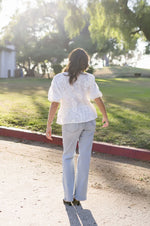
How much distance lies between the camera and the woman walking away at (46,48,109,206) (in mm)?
3285

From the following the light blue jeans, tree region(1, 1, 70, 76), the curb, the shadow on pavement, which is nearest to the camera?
the shadow on pavement

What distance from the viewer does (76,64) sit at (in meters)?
3.28

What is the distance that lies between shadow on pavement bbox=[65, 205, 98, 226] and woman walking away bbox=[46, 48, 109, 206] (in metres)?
0.12

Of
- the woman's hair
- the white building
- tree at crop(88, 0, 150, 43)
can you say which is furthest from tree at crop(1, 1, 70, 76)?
the woman's hair

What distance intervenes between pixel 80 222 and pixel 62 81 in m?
1.47

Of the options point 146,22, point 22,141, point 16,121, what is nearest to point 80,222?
point 22,141

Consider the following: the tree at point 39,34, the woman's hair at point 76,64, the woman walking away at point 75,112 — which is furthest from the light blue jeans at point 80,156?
the tree at point 39,34

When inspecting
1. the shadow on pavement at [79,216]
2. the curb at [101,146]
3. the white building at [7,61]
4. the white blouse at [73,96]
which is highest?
the white building at [7,61]

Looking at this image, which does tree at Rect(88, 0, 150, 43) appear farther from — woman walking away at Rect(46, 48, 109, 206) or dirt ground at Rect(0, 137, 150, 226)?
woman walking away at Rect(46, 48, 109, 206)

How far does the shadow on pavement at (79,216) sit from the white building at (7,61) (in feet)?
115

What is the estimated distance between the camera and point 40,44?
42875 mm

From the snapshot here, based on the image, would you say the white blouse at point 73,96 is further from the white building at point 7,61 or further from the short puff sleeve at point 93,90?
the white building at point 7,61

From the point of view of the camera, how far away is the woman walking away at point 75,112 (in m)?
3.29

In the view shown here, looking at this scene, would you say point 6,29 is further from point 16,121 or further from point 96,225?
point 96,225
